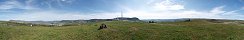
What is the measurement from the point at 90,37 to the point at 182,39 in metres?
14.6

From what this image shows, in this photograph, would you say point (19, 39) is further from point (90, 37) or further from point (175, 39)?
point (175, 39)

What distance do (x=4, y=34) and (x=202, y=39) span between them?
31920mm

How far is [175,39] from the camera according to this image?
4347cm

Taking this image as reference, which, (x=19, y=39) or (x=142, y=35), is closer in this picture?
(x=19, y=39)

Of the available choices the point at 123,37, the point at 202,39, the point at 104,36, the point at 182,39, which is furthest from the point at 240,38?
the point at 104,36

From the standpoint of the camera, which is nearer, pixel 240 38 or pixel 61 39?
pixel 61 39

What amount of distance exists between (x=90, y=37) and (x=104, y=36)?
7.75 feet

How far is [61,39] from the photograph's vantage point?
42.6m

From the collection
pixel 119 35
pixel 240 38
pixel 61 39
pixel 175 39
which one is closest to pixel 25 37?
pixel 61 39

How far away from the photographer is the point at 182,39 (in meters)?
43.6

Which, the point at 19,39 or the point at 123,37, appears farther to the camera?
the point at 123,37

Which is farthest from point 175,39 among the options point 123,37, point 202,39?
point 123,37

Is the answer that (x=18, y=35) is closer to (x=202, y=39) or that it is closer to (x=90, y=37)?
(x=90, y=37)

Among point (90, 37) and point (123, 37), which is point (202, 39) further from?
point (90, 37)
